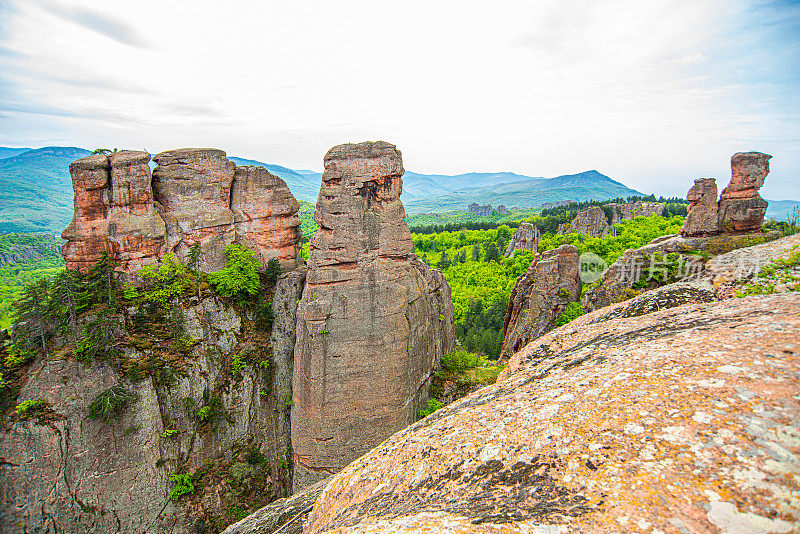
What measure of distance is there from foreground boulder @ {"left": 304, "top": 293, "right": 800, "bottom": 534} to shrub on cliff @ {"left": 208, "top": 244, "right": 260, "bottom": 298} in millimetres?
19328

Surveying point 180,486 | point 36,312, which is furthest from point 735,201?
point 36,312

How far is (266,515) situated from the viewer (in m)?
8.59

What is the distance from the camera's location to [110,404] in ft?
61.5

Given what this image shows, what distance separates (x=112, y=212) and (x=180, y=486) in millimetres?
16112

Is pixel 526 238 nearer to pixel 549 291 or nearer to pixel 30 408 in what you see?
pixel 549 291

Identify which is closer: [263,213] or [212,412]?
[212,412]

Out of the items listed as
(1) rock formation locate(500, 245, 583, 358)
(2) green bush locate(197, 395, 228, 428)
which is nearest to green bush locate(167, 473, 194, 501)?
(2) green bush locate(197, 395, 228, 428)

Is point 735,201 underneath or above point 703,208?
above

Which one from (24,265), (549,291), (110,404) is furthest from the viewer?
(24,265)

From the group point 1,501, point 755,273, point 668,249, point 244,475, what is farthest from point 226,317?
point 668,249

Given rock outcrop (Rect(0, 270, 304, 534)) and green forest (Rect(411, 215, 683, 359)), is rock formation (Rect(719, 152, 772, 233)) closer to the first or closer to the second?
green forest (Rect(411, 215, 683, 359))

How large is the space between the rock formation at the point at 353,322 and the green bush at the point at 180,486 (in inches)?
218

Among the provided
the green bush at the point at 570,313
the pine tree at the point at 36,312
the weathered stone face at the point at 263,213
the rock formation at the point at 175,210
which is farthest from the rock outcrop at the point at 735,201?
the pine tree at the point at 36,312

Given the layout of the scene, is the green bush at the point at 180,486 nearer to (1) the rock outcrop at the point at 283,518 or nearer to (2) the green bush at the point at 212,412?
(2) the green bush at the point at 212,412
